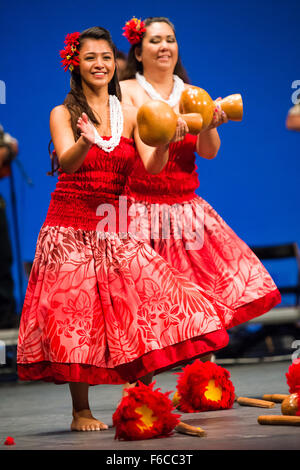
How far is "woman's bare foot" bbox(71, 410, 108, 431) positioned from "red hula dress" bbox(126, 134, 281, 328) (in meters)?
0.66

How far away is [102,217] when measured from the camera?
246 cm

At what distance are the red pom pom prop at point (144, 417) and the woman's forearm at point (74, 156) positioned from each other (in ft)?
2.19

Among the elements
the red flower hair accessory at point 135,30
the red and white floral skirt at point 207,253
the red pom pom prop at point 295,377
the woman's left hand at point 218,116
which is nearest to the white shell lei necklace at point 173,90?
the red flower hair accessory at point 135,30

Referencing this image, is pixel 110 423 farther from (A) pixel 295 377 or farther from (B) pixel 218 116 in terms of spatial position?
(B) pixel 218 116

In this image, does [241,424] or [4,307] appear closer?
[241,424]

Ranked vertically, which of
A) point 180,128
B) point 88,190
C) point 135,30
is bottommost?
point 88,190

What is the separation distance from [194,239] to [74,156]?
790 mm

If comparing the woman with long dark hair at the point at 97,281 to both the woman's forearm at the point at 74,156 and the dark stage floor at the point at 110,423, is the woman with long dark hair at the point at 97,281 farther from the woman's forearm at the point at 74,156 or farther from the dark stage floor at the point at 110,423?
the dark stage floor at the point at 110,423

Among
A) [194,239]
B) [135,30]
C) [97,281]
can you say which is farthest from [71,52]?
[194,239]

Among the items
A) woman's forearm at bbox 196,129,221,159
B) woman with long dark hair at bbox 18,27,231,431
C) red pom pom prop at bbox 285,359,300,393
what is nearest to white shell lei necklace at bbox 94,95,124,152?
woman with long dark hair at bbox 18,27,231,431

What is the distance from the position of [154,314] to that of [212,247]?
693 mm

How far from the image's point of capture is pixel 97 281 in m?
2.39

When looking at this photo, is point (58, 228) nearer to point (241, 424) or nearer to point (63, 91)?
point (241, 424)
